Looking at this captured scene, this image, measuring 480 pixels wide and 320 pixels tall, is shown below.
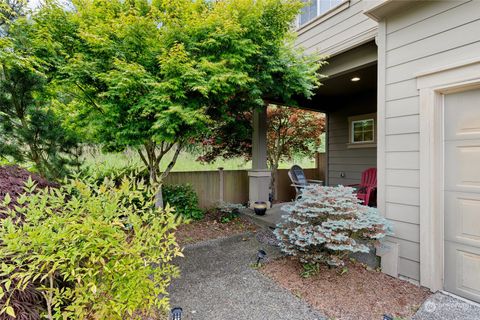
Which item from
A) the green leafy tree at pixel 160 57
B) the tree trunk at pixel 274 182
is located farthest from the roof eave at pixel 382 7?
the tree trunk at pixel 274 182

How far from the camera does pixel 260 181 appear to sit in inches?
221

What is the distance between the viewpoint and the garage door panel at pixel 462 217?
2340mm

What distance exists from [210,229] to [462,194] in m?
3.81

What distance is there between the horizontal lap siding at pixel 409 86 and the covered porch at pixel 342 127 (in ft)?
4.60

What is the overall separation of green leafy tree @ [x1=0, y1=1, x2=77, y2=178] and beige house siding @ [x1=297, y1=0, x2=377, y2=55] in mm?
4331

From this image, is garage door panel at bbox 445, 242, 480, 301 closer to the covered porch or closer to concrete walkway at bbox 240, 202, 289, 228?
concrete walkway at bbox 240, 202, 289, 228

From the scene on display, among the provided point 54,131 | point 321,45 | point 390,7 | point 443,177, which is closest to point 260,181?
point 321,45

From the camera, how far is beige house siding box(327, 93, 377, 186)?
6109 mm

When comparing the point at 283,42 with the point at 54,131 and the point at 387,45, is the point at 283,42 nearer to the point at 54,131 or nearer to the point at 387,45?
the point at 387,45

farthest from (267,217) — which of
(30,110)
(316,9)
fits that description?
(30,110)

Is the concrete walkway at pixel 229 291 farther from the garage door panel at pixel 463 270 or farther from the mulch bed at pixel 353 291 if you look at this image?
the garage door panel at pixel 463 270

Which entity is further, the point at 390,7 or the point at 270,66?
the point at 270,66

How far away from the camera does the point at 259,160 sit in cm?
560

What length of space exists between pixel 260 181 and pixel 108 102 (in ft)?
11.6
